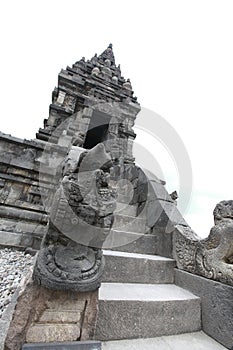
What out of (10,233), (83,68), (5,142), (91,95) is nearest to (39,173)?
(5,142)

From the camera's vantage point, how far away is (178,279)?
2488 mm

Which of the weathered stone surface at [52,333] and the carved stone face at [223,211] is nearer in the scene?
the weathered stone surface at [52,333]

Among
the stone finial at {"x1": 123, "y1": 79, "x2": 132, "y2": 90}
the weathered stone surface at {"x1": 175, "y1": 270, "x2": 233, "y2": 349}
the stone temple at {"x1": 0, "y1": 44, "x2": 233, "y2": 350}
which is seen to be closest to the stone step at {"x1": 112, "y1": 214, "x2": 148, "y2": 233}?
the stone temple at {"x1": 0, "y1": 44, "x2": 233, "y2": 350}

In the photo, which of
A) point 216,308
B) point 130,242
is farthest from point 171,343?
point 130,242

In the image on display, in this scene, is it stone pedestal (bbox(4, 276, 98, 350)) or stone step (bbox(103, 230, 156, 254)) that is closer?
stone pedestal (bbox(4, 276, 98, 350))

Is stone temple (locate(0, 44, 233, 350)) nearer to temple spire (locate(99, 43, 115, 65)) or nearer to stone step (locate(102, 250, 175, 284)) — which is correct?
stone step (locate(102, 250, 175, 284))

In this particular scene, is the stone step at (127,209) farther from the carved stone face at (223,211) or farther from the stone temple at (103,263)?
the carved stone face at (223,211)

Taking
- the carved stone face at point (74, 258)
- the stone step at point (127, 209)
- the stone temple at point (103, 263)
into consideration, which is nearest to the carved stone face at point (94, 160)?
the stone temple at point (103, 263)

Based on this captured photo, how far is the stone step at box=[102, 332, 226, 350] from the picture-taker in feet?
5.08

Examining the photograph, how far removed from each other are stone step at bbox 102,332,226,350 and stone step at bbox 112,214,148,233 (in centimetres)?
178

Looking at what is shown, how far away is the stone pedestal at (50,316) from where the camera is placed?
48.8 inches

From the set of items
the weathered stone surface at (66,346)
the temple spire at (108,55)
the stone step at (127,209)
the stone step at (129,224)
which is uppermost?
the temple spire at (108,55)

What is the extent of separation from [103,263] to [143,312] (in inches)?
31.1

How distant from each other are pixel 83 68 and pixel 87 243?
965 cm
